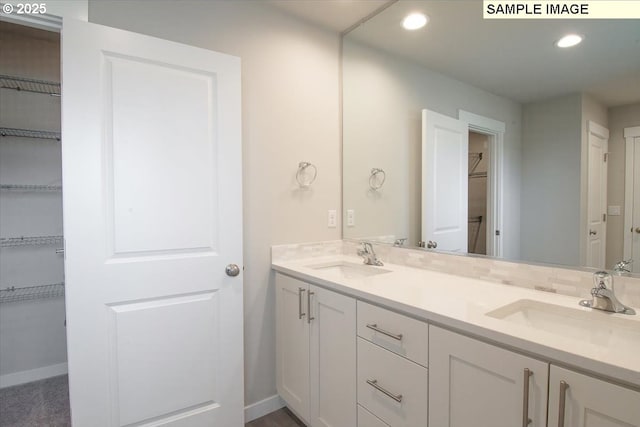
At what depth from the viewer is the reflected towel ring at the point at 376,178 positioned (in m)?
2.19

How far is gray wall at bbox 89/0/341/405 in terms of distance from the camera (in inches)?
71.9

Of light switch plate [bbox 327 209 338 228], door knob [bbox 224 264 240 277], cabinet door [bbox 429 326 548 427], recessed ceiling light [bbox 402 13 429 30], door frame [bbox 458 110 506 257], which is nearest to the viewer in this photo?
cabinet door [bbox 429 326 548 427]

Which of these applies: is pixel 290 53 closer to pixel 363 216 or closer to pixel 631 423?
pixel 363 216

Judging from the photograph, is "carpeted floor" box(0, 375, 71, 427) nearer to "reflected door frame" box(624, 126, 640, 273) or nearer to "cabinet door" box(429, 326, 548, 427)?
"cabinet door" box(429, 326, 548, 427)

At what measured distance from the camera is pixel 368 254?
1.97 m

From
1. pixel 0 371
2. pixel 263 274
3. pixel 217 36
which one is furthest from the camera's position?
pixel 0 371

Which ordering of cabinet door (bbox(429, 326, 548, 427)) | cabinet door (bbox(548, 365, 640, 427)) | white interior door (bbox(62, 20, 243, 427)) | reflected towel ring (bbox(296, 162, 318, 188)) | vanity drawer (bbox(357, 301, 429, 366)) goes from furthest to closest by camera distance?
reflected towel ring (bbox(296, 162, 318, 188)) → white interior door (bbox(62, 20, 243, 427)) → vanity drawer (bbox(357, 301, 429, 366)) → cabinet door (bbox(429, 326, 548, 427)) → cabinet door (bbox(548, 365, 640, 427))

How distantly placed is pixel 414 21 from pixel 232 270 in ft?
5.77

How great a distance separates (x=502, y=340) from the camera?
0.88 metres

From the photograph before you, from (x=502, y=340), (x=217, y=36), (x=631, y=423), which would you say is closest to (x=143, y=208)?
(x=217, y=36)

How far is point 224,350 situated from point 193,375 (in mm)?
182

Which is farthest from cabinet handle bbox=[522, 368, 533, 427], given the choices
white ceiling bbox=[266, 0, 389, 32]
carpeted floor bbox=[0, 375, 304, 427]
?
white ceiling bbox=[266, 0, 389, 32]

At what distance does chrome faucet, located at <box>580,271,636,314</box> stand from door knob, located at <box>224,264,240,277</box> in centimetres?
149

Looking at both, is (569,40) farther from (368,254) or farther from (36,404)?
(36,404)
